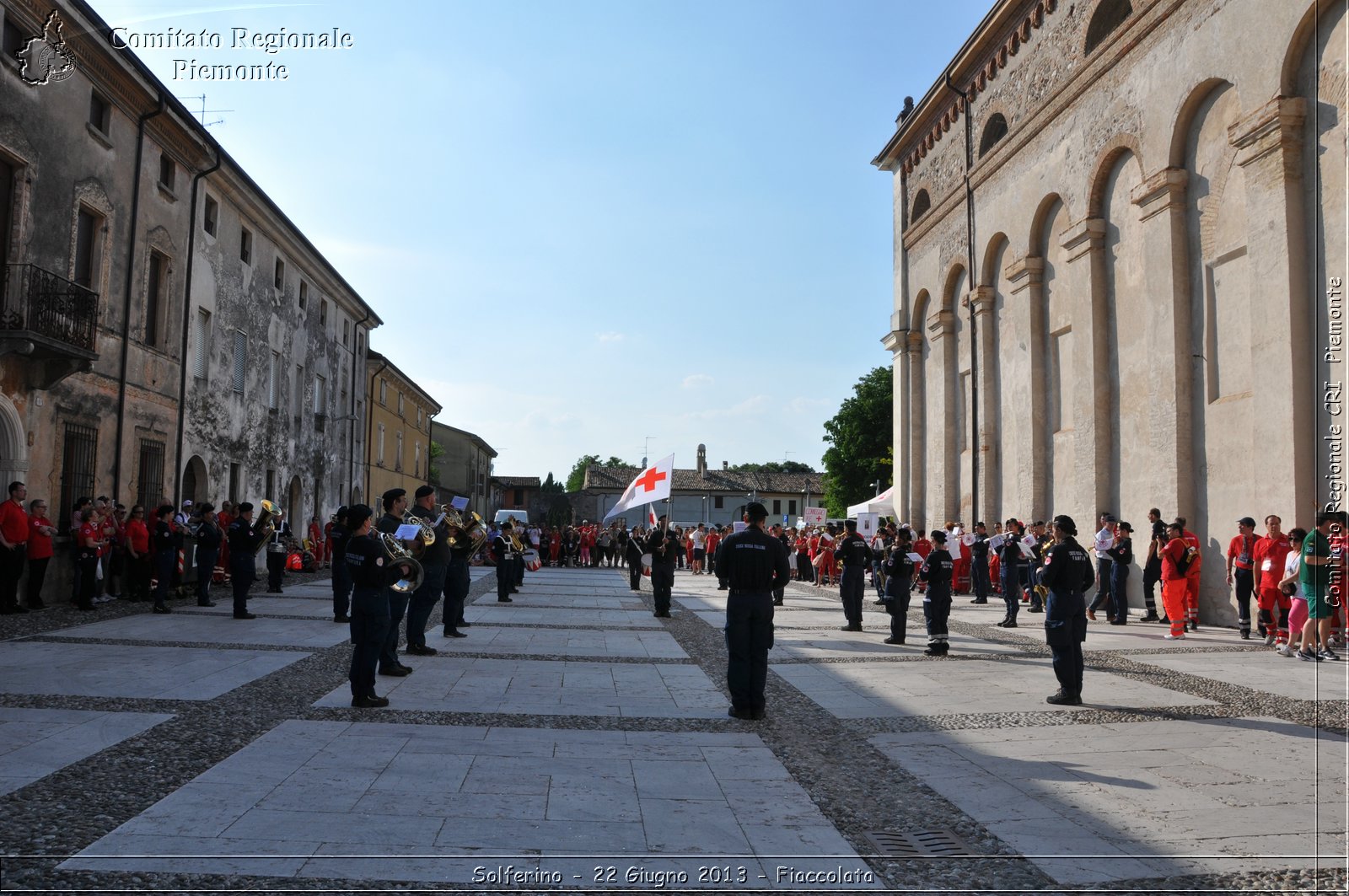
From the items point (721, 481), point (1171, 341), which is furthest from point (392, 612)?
point (721, 481)

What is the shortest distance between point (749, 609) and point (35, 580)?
1233cm

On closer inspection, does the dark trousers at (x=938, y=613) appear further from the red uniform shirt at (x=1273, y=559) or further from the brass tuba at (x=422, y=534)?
the brass tuba at (x=422, y=534)

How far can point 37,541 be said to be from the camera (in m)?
14.4

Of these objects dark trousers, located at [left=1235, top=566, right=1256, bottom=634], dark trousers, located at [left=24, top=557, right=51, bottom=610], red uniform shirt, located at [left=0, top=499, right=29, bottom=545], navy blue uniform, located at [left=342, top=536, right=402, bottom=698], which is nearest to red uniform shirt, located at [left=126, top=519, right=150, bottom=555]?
dark trousers, located at [left=24, top=557, right=51, bottom=610]

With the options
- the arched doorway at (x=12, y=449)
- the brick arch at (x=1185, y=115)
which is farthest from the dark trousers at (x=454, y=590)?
the brick arch at (x=1185, y=115)

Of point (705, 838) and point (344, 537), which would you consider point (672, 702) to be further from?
point (344, 537)

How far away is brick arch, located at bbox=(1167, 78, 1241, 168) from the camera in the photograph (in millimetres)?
16031

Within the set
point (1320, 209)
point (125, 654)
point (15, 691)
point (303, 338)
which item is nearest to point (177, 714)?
point (15, 691)

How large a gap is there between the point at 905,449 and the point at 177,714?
2667 cm

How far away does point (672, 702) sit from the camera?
343 inches

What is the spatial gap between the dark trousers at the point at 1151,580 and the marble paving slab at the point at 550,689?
935 centimetres

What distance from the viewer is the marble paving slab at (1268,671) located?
30.4 feet

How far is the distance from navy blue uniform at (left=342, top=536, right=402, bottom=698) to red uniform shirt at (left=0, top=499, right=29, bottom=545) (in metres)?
8.86

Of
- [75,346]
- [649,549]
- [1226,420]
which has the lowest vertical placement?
[649,549]
